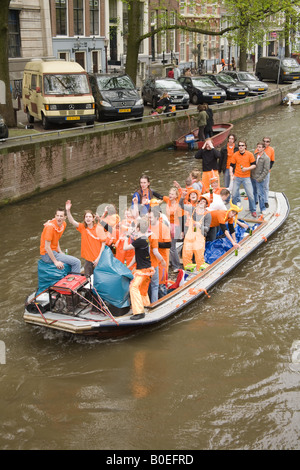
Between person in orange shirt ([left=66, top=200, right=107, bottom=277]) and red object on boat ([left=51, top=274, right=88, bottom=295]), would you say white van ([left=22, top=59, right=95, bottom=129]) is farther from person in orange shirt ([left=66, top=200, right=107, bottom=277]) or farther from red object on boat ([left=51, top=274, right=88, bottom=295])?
red object on boat ([left=51, top=274, right=88, bottom=295])

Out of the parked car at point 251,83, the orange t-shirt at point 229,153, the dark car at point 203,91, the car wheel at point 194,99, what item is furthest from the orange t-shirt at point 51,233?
the parked car at point 251,83

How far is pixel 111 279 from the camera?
7.36 m

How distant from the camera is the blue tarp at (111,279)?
7361 millimetres

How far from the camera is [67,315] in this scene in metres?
7.39

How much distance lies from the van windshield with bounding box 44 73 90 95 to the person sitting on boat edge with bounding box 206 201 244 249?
8.85 meters

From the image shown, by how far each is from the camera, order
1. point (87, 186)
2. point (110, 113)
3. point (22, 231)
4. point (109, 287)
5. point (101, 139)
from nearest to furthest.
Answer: point (109, 287), point (22, 231), point (87, 186), point (101, 139), point (110, 113)

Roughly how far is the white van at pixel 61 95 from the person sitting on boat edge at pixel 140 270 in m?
10.1

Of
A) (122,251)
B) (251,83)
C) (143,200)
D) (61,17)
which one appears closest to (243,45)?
(251,83)

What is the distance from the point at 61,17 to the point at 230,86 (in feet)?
29.0

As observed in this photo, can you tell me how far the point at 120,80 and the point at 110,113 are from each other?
1739 mm

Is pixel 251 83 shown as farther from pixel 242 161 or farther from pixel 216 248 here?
pixel 216 248

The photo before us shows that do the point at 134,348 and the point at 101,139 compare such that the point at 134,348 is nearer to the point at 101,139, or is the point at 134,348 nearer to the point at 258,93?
the point at 101,139

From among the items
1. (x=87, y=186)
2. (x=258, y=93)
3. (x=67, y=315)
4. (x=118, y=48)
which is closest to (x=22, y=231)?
(x=87, y=186)

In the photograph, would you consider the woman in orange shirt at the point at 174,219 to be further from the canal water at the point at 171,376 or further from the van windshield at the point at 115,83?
the van windshield at the point at 115,83
